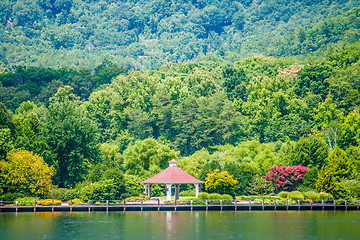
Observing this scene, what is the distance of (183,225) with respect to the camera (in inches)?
2625

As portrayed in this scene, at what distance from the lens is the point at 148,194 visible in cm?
8762

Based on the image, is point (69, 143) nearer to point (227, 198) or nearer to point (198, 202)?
point (198, 202)

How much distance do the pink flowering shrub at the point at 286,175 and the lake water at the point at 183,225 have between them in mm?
8949

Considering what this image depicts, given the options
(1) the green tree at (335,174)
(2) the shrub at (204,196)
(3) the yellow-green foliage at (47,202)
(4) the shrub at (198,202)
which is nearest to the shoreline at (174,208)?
(4) the shrub at (198,202)

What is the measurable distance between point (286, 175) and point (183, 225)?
25.4 metres

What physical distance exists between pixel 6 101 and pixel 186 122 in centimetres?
4258

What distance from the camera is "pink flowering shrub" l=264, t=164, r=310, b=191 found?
8726cm

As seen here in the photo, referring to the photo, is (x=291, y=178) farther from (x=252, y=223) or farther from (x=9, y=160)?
(x=9, y=160)

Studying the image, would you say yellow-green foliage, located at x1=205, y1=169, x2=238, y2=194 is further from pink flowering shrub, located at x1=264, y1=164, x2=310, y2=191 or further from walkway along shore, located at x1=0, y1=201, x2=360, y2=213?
pink flowering shrub, located at x1=264, y1=164, x2=310, y2=191

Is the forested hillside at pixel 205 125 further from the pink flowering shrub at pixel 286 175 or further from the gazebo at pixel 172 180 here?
the gazebo at pixel 172 180

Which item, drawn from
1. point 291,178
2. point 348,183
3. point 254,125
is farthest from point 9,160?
point 254,125

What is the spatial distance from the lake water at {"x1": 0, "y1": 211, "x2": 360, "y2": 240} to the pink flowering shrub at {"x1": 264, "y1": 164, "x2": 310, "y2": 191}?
8.95 meters

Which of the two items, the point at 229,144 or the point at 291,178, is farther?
the point at 229,144

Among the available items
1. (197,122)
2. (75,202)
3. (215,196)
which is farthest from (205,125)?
(75,202)
